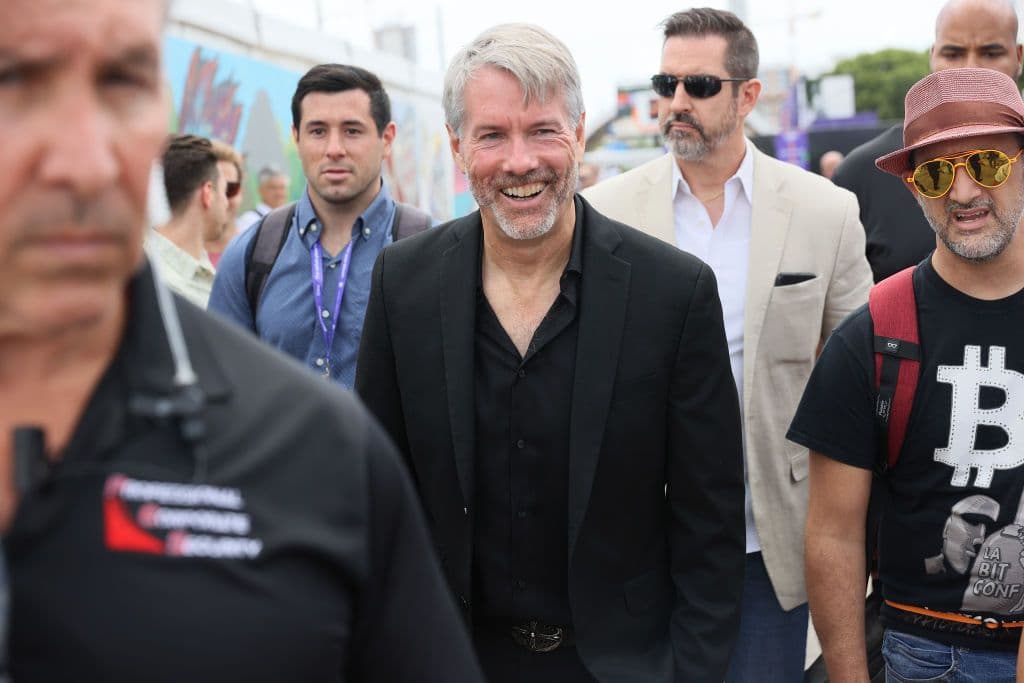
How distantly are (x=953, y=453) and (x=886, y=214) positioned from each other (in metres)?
2.07

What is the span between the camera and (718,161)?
495 cm

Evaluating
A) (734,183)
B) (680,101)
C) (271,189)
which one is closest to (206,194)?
(680,101)

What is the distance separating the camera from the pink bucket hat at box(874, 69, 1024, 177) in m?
3.81

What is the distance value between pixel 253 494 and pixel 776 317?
10.9 feet

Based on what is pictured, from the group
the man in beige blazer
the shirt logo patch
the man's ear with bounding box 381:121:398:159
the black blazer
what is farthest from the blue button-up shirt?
the shirt logo patch

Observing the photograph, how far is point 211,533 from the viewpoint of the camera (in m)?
1.36

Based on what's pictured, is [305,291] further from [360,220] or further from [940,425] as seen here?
[940,425]

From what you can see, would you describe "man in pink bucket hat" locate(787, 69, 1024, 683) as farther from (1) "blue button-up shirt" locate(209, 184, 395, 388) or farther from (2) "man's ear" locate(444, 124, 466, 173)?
(1) "blue button-up shirt" locate(209, 184, 395, 388)

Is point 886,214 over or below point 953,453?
over

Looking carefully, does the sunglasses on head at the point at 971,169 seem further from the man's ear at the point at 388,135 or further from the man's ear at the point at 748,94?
the man's ear at the point at 388,135

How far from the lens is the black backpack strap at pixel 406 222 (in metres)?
5.31

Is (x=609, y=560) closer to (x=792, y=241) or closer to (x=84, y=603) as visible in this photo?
(x=792, y=241)

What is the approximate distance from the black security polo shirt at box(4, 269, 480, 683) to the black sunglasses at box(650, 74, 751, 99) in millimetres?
3850

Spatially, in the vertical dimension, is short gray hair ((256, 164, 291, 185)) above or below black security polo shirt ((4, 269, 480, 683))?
below
